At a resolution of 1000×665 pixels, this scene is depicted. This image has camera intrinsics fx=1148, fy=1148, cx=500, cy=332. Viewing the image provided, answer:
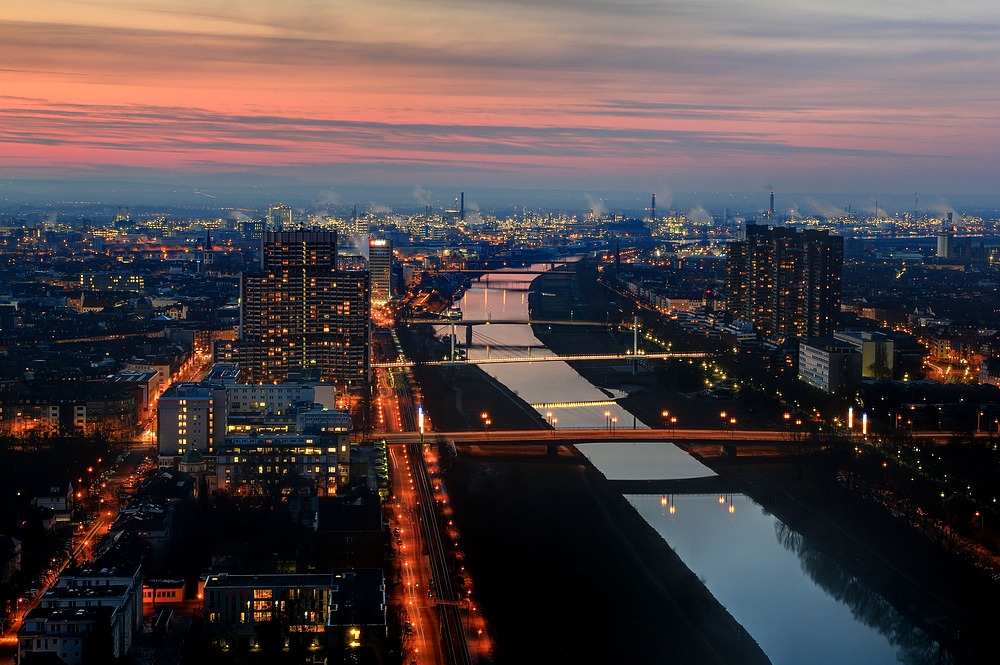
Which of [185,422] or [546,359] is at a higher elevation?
[185,422]

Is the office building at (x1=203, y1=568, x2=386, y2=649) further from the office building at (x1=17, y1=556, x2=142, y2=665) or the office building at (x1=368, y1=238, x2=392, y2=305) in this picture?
the office building at (x1=368, y1=238, x2=392, y2=305)

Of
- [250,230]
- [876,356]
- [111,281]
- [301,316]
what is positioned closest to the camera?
[301,316]

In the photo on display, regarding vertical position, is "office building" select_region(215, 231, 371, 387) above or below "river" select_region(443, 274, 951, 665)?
above

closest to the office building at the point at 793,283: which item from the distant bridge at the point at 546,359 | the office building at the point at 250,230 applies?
the distant bridge at the point at 546,359

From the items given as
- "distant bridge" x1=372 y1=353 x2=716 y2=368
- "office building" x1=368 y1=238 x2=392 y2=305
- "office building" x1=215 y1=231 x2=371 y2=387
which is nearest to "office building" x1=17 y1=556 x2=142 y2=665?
"office building" x1=215 y1=231 x2=371 y2=387

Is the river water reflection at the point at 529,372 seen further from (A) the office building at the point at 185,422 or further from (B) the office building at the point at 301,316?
(A) the office building at the point at 185,422

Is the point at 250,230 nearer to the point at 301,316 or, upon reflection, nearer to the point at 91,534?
the point at 301,316

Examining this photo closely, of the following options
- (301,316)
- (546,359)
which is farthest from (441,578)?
(546,359)
